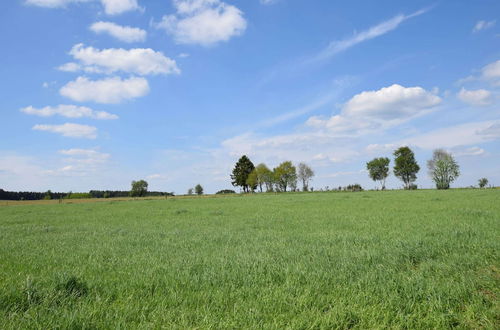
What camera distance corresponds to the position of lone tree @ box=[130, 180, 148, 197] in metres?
132

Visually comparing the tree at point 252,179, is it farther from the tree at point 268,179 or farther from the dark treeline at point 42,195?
the dark treeline at point 42,195

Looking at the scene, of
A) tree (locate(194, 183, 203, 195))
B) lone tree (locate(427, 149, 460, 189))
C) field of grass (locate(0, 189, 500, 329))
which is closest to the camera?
field of grass (locate(0, 189, 500, 329))

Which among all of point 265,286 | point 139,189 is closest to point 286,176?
point 139,189

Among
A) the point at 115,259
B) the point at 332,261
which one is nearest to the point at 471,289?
the point at 332,261

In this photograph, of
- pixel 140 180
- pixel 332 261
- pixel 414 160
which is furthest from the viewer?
pixel 140 180

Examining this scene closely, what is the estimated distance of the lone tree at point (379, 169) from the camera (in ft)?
384

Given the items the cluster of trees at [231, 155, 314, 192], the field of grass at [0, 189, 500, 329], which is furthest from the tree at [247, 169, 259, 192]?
the field of grass at [0, 189, 500, 329]

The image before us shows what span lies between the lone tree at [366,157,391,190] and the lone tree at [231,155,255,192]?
48.1m

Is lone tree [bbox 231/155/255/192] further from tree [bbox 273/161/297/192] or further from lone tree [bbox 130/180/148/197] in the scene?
lone tree [bbox 130/180/148/197]

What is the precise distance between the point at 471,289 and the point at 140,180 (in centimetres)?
14582

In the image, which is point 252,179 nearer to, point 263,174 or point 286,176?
point 263,174

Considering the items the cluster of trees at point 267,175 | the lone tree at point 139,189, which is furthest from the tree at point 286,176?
the lone tree at point 139,189

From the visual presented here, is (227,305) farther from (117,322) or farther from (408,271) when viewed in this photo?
(408,271)

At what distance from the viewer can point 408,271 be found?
210 inches
